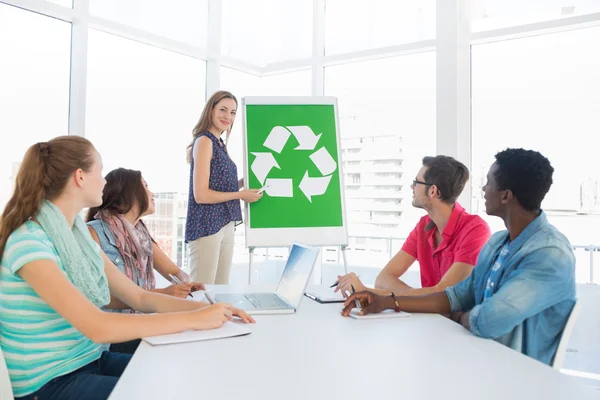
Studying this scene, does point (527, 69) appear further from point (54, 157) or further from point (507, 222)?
point (54, 157)

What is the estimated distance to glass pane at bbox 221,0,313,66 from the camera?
14.7ft

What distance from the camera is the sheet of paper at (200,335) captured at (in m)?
1.38

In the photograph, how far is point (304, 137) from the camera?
3061mm

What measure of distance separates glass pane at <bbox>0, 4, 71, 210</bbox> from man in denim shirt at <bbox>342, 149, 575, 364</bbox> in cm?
232

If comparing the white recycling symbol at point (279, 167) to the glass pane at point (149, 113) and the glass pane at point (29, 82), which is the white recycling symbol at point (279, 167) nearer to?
the glass pane at point (149, 113)

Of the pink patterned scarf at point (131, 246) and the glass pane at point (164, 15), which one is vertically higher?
the glass pane at point (164, 15)

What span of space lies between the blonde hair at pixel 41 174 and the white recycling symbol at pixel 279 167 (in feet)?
4.80

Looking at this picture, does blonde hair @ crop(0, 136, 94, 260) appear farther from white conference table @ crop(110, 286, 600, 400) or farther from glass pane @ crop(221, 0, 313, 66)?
glass pane @ crop(221, 0, 313, 66)

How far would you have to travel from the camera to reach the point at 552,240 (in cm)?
148

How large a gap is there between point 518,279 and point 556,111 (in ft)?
8.00

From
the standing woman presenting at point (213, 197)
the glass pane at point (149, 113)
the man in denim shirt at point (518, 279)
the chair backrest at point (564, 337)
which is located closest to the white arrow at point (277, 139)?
the standing woman presenting at point (213, 197)

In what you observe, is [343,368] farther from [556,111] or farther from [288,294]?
[556,111]

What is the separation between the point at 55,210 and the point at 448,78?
3024 millimetres

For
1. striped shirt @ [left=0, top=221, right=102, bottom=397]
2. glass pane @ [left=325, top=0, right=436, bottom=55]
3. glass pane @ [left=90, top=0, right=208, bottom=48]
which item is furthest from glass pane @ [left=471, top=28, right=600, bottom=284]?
striped shirt @ [left=0, top=221, right=102, bottom=397]
